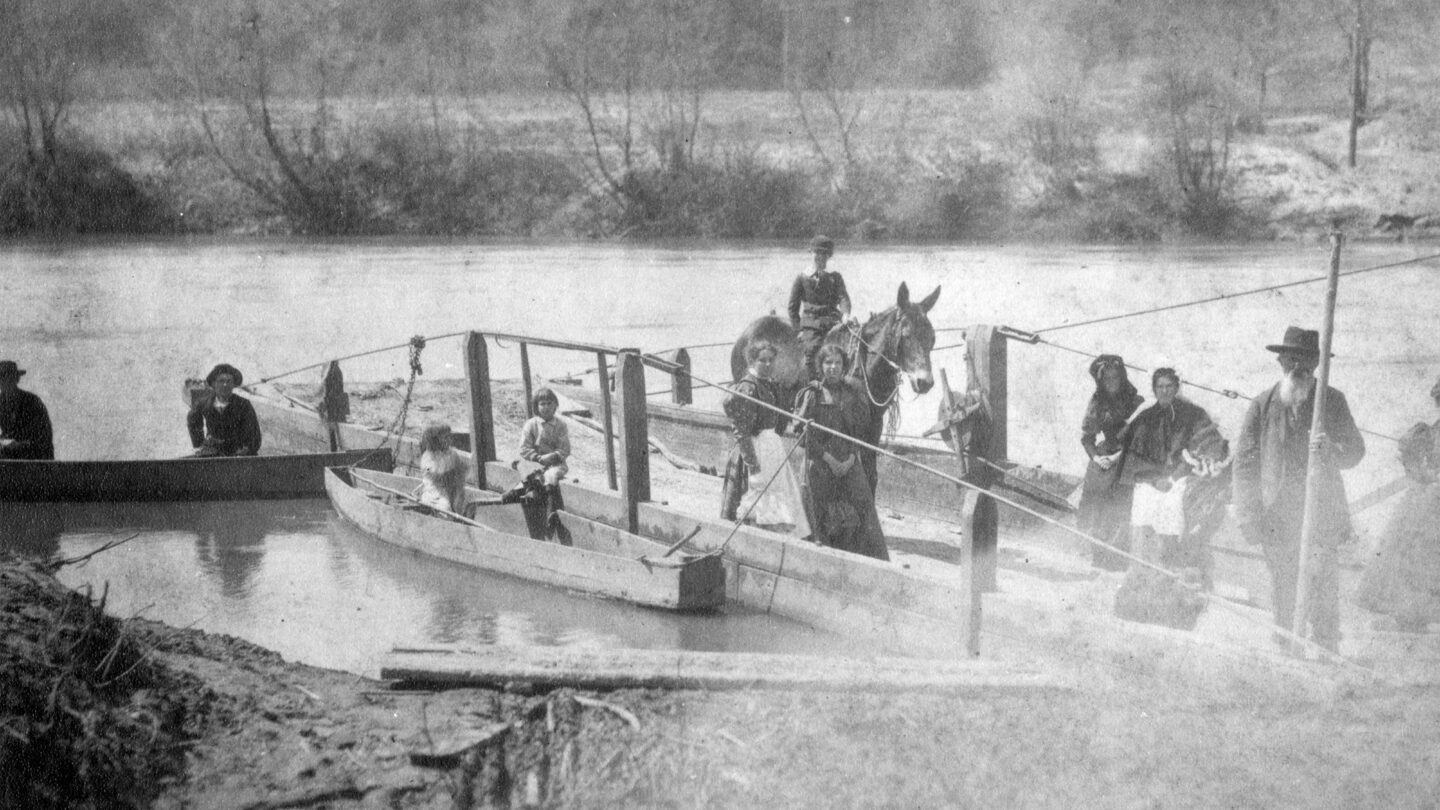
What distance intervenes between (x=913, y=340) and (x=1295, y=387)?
14.6 feet

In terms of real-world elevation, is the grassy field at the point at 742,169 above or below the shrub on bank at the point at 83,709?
above

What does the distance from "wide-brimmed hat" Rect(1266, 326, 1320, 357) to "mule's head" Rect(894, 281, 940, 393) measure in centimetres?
410

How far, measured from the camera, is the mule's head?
1178 centimetres

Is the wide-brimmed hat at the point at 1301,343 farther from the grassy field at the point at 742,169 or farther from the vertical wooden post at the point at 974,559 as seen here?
the grassy field at the point at 742,169

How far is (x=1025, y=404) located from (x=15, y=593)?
50.1ft

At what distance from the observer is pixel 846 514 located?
393 inches

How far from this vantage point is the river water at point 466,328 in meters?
11.6

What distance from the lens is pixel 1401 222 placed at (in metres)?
27.8

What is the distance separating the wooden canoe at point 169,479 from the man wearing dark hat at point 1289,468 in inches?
398

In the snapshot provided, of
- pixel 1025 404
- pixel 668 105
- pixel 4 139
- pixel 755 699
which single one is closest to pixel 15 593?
pixel 755 699

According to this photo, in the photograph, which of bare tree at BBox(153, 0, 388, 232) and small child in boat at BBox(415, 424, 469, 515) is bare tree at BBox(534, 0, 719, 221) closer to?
bare tree at BBox(153, 0, 388, 232)

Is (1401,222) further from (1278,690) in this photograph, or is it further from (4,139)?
(4,139)

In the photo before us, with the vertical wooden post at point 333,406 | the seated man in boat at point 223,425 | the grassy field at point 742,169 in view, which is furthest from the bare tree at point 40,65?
the seated man in boat at point 223,425

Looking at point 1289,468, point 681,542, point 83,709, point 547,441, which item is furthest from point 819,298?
point 83,709
